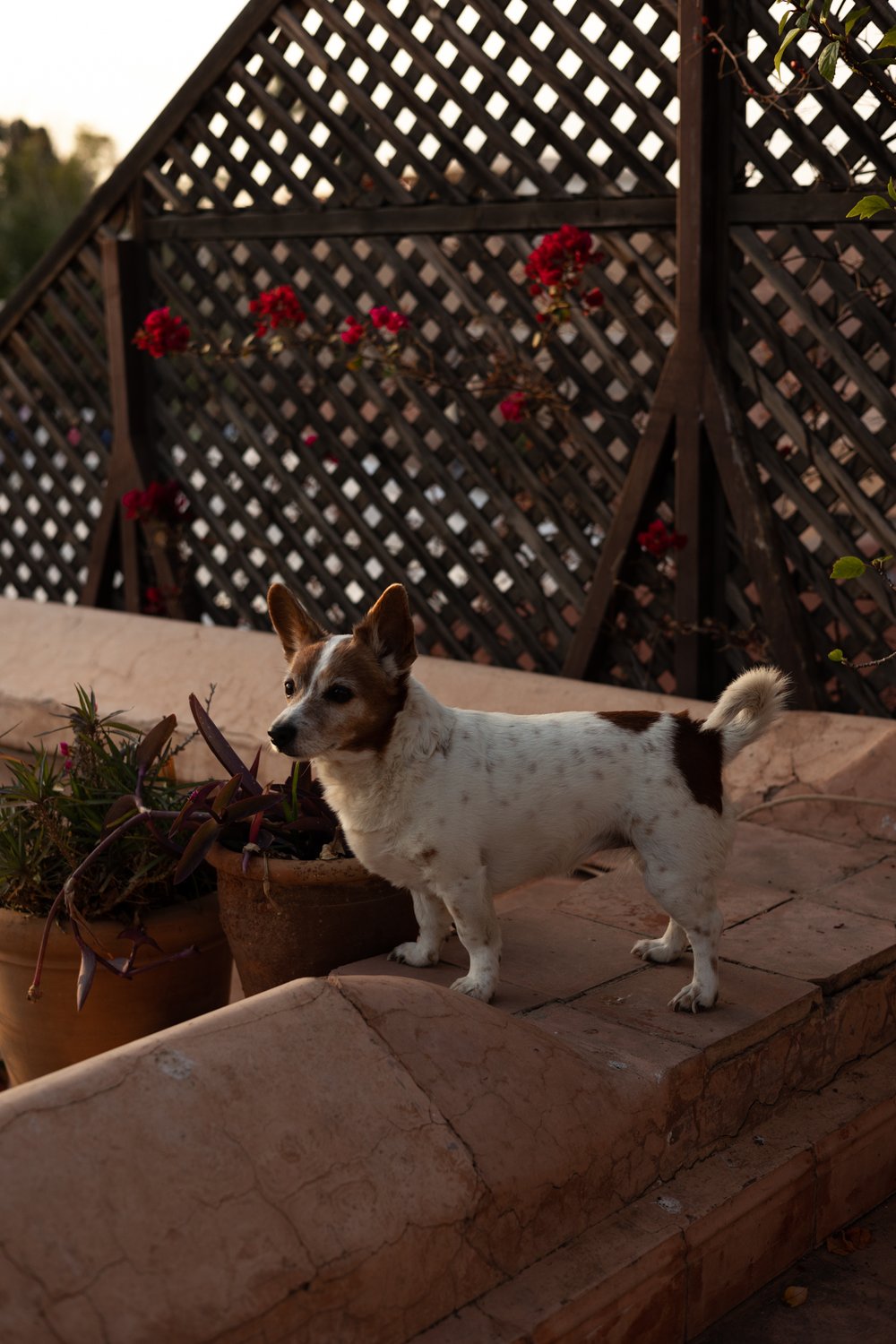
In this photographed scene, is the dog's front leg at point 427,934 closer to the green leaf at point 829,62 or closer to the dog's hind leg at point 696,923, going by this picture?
the dog's hind leg at point 696,923

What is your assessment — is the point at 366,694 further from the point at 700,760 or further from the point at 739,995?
the point at 739,995

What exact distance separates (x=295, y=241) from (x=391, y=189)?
61 centimetres

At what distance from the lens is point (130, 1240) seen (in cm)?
200

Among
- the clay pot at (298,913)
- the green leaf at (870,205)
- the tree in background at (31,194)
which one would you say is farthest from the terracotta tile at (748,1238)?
the tree in background at (31,194)

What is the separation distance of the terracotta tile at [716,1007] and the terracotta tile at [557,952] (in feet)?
0.21

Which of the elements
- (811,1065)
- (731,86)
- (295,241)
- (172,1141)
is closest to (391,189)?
(295,241)

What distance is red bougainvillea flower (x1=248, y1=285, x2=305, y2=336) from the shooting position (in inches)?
228

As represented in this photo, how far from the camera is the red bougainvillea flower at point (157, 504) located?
258 inches

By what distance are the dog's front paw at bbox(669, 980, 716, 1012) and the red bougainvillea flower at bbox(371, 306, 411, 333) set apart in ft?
10.7

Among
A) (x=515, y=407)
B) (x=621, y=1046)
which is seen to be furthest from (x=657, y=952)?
(x=515, y=407)

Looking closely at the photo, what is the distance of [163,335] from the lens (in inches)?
243

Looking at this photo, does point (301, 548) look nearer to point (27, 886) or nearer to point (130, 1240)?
point (27, 886)

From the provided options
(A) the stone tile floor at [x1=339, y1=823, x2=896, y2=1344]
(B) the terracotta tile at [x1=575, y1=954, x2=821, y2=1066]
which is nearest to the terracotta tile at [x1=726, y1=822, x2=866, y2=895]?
(A) the stone tile floor at [x1=339, y1=823, x2=896, y2=1344]

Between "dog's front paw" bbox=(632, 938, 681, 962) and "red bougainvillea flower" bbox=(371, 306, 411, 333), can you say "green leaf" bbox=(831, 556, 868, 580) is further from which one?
"red bougainvillea flower" bbox=(371, 306, 411, 333)
